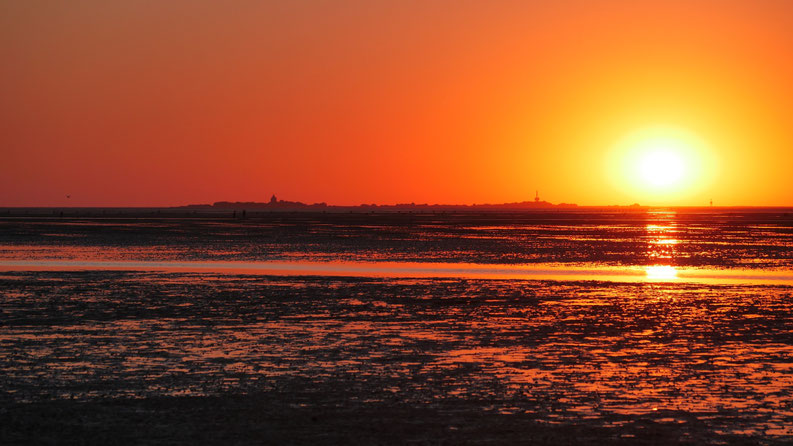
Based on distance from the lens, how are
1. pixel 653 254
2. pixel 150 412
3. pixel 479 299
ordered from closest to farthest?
pixel 150 412 < pixel 479 299 < pixel 653 254

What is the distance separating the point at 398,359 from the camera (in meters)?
15.4

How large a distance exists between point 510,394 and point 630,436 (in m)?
2.51

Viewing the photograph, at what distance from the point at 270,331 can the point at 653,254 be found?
36.2 metres

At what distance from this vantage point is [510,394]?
1244 cm

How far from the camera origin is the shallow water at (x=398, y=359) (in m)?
10.8

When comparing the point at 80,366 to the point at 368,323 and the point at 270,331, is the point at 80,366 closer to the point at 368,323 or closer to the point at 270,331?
the point at 270,331

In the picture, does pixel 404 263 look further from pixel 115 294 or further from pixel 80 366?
pixel 80 366

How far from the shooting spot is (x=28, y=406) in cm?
1170

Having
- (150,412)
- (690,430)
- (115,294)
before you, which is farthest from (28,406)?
(115,294)

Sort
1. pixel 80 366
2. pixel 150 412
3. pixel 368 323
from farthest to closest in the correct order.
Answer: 1. pixel 368 323
2. pixel 80 366
3. pixel 150 412

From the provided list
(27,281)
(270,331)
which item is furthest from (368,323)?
(27,281)

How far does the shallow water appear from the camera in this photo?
35.3 feet

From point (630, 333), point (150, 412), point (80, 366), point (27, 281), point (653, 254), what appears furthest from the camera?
point (653, 254)

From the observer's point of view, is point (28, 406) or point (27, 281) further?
point (27, 281)
